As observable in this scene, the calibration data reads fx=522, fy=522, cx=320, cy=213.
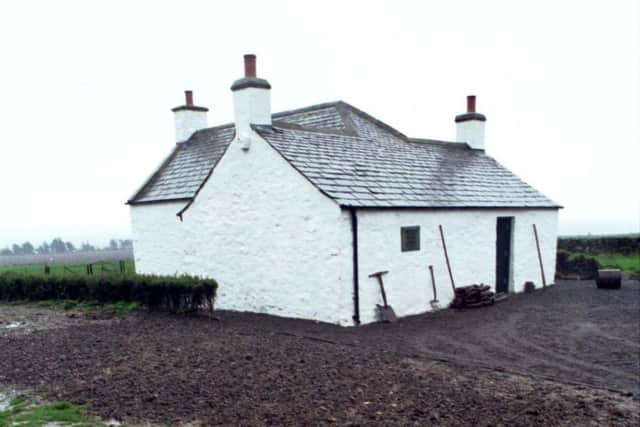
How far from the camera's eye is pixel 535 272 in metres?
19.5

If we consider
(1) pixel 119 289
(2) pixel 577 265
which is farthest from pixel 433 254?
(2) pixel 577 265

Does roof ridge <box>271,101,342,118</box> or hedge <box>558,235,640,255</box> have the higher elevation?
roof ridge <box>271,101,342,118</box>

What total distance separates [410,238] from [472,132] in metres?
9.63

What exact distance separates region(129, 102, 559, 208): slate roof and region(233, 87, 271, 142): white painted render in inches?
14.6

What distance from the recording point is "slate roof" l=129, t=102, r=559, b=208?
45.5ft

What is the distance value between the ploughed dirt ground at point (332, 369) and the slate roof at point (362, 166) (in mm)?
3625

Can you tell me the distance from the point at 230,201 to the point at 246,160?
134 cm

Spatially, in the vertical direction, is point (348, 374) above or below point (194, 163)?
below

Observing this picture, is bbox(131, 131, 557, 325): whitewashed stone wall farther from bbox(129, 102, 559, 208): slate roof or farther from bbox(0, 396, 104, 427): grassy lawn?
bbox(0, 396, 104, 427): grassy lawn

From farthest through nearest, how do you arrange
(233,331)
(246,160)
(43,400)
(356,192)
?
(246,160) < (356,192) < (233,331) < (43,400)

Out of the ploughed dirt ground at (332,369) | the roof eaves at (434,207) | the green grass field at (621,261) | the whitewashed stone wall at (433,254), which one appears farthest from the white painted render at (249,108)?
the green grass field at (621,261)

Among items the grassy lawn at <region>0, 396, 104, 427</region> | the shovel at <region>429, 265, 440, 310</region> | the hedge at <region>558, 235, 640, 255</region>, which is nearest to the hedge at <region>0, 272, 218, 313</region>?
the shovel at <region>429, 265, 440, 310</region>

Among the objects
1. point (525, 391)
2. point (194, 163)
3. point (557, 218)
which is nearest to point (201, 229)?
point (194, 163)

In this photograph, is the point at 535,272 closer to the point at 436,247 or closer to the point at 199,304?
the point at 436,247
